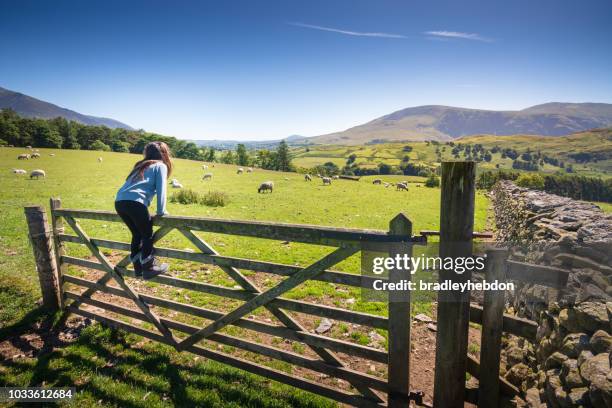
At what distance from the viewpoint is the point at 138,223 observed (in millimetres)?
5398

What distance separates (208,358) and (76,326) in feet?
11.5

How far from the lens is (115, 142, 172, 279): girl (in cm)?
532

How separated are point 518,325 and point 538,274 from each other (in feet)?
3.44

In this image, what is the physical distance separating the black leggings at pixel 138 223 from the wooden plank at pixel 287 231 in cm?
19

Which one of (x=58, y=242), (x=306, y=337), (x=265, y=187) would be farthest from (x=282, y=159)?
(x=306, y=337)

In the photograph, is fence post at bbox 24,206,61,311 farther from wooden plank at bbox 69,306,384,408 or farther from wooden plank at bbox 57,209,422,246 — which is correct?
wooden plank at bbox 57,209,422,246

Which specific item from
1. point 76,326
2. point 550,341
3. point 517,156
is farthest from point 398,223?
point 517,156

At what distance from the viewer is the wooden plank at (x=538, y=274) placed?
13.1 feet

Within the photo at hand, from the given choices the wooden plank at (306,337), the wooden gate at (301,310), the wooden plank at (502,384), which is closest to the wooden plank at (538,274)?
the wooden plank at (502,384)

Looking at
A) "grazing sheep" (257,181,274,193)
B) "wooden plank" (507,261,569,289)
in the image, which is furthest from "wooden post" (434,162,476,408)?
"grazing sheep" (257,181,274,193)

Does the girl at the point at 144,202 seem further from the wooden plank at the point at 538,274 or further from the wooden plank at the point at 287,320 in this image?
the wooden plank at the point at 538,274

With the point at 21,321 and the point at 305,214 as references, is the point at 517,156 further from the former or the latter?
the point at 21,321

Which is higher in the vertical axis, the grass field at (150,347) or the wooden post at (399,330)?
the wooden post at (399,330)

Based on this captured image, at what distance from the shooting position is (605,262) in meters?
3.84
